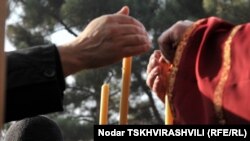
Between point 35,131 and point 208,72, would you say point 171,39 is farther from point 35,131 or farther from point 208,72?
point 35,131

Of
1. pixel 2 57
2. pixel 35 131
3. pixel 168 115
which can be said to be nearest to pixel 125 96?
pixel 168 115

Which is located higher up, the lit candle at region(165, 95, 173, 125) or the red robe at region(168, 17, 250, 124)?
the red robe at region(168, 17, 250, 124)

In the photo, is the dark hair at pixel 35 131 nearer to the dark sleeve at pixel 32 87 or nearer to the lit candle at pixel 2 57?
the dark sleeve at pixel 32 87

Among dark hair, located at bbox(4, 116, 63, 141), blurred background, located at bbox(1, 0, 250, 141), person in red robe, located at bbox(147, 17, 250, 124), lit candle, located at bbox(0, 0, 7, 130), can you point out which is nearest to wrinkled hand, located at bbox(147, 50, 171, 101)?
person in red robe, located at bbox(147, 17, 250, 124)

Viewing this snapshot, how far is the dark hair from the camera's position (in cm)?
178

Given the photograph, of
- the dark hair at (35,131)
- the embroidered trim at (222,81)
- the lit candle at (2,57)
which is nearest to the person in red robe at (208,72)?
the embroidered trim at (222,81)

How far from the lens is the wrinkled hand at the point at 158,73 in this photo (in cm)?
116

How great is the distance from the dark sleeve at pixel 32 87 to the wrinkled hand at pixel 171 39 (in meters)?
0.18

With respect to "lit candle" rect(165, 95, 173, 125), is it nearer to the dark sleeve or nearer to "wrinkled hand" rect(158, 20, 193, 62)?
"wrinkled hand" rect(158, 20, 193, 62)

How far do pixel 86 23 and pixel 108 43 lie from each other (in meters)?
5.55

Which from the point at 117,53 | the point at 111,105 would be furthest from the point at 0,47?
the point at 111,105

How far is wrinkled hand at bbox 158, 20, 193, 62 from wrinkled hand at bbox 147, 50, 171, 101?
0.13ft

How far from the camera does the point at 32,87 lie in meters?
1.07

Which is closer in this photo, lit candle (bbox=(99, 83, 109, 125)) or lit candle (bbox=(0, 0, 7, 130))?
lit candle (bbox=(0, 0, 7, 130))
